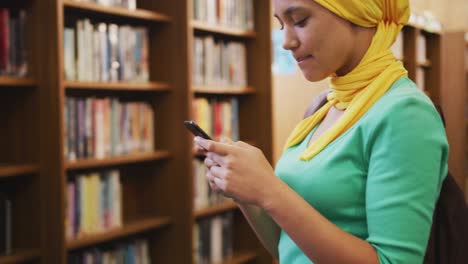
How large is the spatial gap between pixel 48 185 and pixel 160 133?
77 cm

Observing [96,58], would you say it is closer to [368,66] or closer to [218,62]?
[218,62]

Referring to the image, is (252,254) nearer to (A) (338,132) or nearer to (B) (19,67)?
(B) (19,67)

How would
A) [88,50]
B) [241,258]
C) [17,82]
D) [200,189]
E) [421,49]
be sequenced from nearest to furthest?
[17,82], [88,50], [200,189], [241,258], [421,49]

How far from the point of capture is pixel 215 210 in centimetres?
302

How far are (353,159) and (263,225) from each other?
0.97 feet

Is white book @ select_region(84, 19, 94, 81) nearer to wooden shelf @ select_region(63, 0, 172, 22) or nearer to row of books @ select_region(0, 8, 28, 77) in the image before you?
wooden shelf @ select_region(63, 0, 172, 22)

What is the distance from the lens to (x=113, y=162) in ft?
8.04

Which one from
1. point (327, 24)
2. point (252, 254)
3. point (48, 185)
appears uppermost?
point (327, 24)

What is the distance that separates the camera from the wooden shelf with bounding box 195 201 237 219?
2.92m

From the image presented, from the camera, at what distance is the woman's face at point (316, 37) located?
2.95ft

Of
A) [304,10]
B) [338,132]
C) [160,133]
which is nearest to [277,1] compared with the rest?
[304,10]

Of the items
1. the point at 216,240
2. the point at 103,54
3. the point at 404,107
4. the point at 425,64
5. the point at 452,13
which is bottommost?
the point at 216,240

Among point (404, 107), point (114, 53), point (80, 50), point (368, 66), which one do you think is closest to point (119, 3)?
point (114, 53)

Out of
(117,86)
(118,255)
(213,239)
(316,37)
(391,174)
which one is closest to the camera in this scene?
(391,174)
